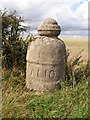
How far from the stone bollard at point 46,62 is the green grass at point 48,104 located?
0.27m

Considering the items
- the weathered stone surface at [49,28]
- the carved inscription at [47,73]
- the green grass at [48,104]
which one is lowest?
the green grass at [48,104]

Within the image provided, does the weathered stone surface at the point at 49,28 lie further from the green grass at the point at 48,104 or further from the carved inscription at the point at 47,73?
the green grass at the point at 48,104

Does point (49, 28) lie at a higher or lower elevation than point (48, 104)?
higher

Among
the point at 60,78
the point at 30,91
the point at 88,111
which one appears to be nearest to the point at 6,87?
the point at 30,91

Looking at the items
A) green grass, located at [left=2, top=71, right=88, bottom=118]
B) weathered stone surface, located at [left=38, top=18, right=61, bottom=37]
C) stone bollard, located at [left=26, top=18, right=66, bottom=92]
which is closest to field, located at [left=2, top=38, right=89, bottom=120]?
green grass, located at [left=2, top=71, right=88, bottom=118]

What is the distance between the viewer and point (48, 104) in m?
4.79

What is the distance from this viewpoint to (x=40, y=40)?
5801 millimetres

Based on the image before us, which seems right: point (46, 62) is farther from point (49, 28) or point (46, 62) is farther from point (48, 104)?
point (48, 104)

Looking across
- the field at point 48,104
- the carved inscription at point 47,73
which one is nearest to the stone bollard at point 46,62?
the carved inscription at point 47,73

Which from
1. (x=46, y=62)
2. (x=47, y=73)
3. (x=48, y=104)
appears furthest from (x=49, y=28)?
(x=48, y=104)

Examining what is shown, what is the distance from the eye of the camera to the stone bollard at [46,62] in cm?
566

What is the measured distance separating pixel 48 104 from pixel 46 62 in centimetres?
123

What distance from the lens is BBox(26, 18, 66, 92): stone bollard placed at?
566 centimetres

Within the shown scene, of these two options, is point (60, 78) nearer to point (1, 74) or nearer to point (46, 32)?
point (46, 32)
